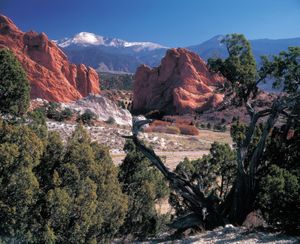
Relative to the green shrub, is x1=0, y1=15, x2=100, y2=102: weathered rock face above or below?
above

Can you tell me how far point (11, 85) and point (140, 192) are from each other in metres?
6.79

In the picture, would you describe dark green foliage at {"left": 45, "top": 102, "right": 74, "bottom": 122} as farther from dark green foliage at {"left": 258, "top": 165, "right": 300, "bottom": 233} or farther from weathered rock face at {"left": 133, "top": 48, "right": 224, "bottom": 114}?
dark green foliage at {"left": 258, "top": 165, "right": 300, "bottom": 233}

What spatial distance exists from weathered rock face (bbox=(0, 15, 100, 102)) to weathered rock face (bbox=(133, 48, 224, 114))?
64.6 ft

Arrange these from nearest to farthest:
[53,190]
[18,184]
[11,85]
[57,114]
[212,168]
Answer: [18,184]
[53,190]
[11,85]
[212,168]
[57,114]

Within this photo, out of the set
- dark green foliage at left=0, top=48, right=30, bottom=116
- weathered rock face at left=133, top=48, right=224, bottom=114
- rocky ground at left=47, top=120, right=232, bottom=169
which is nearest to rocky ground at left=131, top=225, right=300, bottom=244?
dark green foliage at left=0, top=48, right=30, bottom=116

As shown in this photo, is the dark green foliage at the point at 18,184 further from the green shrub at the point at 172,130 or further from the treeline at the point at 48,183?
the green shrub at the point at 172,130

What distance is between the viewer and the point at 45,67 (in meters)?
114

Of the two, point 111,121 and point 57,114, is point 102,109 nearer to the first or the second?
point 111,121

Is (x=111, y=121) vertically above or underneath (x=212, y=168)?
above

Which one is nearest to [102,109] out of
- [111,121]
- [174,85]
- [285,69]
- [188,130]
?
[111,121]

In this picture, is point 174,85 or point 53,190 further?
point 174,85

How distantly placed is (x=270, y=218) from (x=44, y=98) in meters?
93.2

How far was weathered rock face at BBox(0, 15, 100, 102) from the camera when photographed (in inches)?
4056

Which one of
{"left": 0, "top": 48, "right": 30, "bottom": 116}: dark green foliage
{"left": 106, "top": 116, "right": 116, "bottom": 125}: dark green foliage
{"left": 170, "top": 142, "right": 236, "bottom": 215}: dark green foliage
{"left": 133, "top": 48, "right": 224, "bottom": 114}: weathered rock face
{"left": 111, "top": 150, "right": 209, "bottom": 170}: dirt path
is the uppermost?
{"left": 133, "top": 48, "right": 224, "bottom": 114}: weathered rock face
